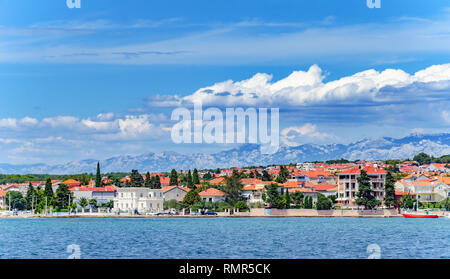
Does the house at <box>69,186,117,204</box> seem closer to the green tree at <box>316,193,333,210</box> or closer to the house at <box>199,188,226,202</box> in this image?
the house at <box>199,188,226,202</box>

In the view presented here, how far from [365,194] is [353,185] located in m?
5.21

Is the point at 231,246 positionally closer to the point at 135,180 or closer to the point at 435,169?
the point at 135,180

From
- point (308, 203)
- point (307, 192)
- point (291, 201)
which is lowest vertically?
point (308, 203)

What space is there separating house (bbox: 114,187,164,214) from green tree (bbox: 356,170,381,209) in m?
20.4

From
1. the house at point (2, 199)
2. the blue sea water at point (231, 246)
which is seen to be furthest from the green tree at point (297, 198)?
the house at point (2, 199)

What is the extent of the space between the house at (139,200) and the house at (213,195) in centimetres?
445

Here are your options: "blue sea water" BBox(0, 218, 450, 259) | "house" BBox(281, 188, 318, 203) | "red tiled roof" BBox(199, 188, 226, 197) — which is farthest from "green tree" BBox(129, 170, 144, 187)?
"blue sea water" BBox(0, 218, 450, 259)

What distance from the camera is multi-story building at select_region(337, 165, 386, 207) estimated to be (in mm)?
67875

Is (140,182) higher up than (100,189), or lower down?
higher up

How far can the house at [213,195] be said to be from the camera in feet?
236

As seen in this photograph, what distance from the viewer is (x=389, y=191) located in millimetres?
64562

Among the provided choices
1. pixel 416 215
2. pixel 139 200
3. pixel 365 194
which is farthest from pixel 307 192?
pixel 139 200

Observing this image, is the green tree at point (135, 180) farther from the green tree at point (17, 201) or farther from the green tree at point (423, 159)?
the green tree at point (423, 159)
